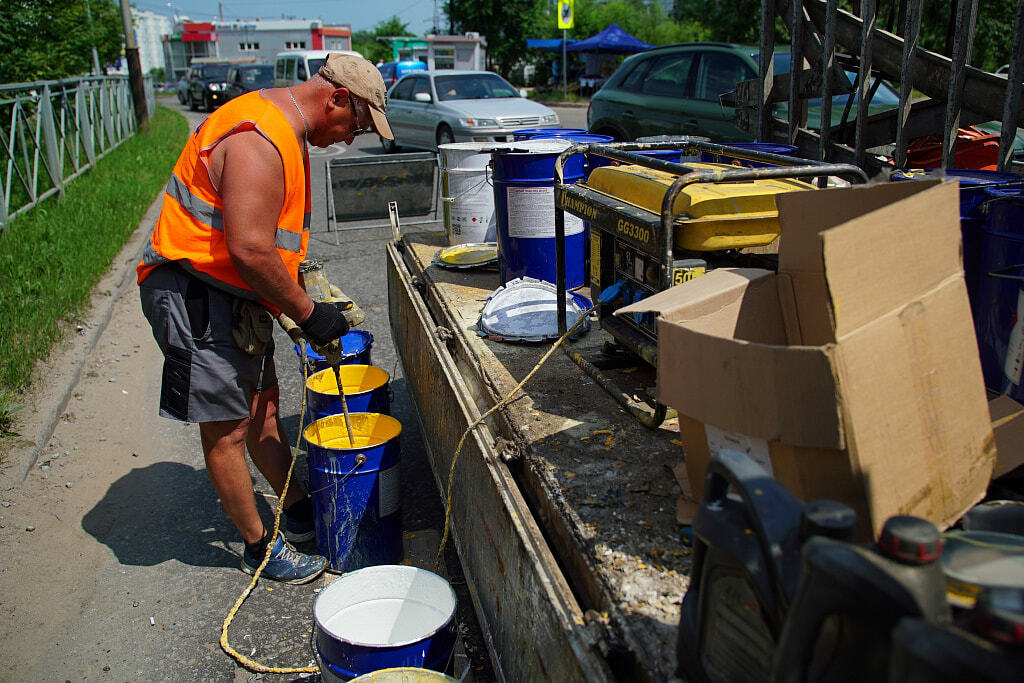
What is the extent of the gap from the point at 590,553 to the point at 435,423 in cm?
167

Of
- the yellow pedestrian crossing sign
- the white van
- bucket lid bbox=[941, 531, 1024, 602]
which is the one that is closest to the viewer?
bucket lid bbox=[941, 531, 1024, 602]

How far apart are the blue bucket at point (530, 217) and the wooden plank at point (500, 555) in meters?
0.56

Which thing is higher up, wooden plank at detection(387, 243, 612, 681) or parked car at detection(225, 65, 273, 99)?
parked car at detection(225, 65, 273, 99)

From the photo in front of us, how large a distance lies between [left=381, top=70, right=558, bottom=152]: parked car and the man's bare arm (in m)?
9.27

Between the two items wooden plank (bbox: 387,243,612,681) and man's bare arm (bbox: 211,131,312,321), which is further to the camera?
man's bare arm (bbox: 211,131,312,321)

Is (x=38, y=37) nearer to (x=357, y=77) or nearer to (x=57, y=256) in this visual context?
(x=57, y=256)

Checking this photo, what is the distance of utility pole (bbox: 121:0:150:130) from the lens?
53.8 ft

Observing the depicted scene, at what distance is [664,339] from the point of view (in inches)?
64.3

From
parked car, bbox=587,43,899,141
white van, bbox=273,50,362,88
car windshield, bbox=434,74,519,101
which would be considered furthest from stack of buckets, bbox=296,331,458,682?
white van, bbox=273,50,362,88

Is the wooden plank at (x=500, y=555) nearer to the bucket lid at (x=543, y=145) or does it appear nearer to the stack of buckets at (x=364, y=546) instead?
the stack of buckets at (x=364, y=546)

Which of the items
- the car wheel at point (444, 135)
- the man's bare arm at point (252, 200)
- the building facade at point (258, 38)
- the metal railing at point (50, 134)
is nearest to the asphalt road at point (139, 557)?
the man's bare arm at point (252, 200)

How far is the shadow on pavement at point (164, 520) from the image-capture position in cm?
321

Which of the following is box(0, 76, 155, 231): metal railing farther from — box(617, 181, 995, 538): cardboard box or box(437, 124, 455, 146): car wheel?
box(617, 181, 995, 538): cardboard box

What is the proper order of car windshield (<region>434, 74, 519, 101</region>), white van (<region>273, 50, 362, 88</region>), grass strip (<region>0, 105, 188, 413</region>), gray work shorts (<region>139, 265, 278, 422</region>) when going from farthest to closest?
white van (<region>273, 50, 362, 88</region>)
car windshield (<region>434, 74, 519, 101</region>)
grass strip (<region>0, 105, 188, 413</region>)
gray work shorts (<region>139, 265, 278, 422</region>)
